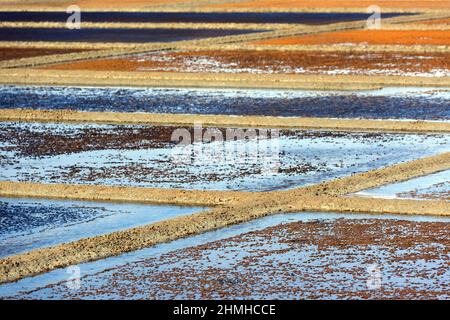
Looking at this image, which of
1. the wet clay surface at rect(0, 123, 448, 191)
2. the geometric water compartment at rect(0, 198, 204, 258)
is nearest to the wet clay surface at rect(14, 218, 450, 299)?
the geometric water compartment at rect(0, 198, 204, 258)

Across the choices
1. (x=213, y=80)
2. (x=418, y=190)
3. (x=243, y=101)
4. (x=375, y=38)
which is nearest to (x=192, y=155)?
(x=418, y=190)

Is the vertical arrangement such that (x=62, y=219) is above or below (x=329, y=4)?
below

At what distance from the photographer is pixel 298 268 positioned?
7449 millimetres

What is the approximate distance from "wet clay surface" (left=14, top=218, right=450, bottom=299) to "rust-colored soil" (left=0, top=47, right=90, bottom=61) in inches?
539

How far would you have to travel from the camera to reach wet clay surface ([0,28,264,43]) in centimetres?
2481

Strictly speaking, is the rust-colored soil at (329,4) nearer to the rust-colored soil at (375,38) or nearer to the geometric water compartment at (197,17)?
the geometric water compartment at (197,17)

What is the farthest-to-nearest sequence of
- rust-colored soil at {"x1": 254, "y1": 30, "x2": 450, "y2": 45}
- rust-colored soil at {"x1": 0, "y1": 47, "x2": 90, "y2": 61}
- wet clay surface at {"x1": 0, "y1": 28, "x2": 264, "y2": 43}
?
wet clay surface at {"x1": 0, "y1": 28, "x2": 264, "y2": 43} → rust-colored soil at {"x1": 254, "y1": 30, "x2": 450, "y2": 45} → rust-colored soil at {"x1": 0, "y1": 47, "x2": 90, "y2": 61}

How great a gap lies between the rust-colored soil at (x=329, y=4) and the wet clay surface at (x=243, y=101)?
53.6 feet

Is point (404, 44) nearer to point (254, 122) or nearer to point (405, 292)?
point (254, 122)

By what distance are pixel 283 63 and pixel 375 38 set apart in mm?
4619

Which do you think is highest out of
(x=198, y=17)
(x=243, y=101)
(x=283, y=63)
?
(x=198, y=17)

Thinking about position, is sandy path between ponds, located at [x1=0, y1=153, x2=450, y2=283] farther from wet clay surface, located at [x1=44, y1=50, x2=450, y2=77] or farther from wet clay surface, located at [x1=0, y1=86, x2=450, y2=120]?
wet clay surface, located at [x1=44, y1=50, x2=450, y2=77]

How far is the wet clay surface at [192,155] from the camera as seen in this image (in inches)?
410

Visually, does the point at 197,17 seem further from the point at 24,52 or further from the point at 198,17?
the point at 24,52
